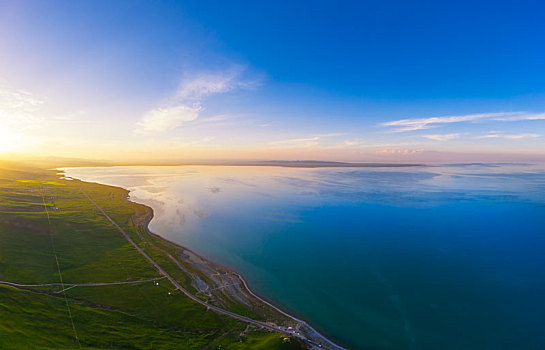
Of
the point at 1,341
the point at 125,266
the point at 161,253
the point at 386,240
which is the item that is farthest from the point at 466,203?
the point at 1,341

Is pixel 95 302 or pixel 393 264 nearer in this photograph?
pixel 95 302

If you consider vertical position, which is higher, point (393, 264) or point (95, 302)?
point (95, 302)

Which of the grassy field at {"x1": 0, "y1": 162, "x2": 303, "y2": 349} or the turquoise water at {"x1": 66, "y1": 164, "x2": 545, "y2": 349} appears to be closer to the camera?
the grassy field at {"x1": 0, "y1": 162, "x2": 303, "y2": 349}

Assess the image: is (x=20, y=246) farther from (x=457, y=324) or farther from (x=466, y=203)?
(x=466, y=203)
